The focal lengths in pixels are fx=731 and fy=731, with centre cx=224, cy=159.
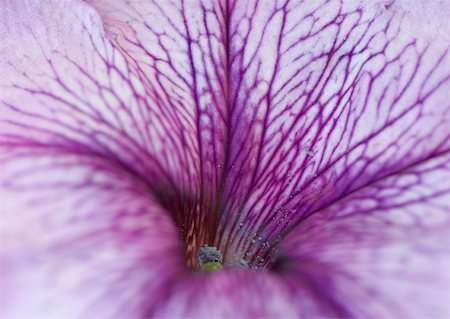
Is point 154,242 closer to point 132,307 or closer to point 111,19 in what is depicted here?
point 132,307

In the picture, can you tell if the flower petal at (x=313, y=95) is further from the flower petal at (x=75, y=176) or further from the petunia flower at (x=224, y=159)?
the flower petal at (x=75, y=176)

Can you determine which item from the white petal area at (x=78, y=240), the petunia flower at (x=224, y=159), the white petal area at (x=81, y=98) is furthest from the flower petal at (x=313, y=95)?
the white petal area at (x=78, y=240)

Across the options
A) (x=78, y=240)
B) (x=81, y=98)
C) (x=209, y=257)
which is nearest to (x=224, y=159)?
(x=209, y=257)

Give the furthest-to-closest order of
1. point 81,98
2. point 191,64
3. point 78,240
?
point 191,64 < point 81,98 < point 78,240

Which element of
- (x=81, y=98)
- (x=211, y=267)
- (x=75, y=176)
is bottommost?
(x=211, y=267)

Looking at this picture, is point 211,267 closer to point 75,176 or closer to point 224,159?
point 224,159

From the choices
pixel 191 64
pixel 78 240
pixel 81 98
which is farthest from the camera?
pixel 191 64

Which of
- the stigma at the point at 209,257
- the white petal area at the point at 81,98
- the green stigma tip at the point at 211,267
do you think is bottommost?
the green stigma tip at the point at 211,267

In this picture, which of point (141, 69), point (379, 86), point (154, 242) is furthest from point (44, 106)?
point (379, 86)

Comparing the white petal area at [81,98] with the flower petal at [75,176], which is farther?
the white petal area at [81,98]
